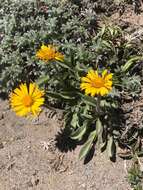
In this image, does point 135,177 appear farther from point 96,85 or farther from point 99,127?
point 96,85

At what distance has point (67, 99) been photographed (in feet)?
13.9

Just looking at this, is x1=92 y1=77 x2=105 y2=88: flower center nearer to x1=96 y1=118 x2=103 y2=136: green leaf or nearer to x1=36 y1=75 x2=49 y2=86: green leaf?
x1=96 y1=118 x2=103 y2=136: green leaf

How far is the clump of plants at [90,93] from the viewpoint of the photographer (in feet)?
13.5

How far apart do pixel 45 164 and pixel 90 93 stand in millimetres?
691

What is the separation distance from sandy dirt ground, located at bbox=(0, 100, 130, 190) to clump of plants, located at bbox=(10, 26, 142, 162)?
0.38 feet

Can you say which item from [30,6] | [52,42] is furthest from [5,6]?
[52,42]

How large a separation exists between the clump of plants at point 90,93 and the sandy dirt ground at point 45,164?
117mm

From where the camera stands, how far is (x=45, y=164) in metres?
4.19

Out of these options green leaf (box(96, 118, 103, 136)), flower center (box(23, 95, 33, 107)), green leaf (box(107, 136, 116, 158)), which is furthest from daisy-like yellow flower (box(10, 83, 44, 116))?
green leaf (box(107, 136, 116, 158))

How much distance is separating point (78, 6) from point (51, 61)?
100cm

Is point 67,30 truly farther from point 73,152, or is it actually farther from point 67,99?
point 73,152

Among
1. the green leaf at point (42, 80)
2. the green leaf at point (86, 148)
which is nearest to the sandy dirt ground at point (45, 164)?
the green leaf at point (86, 148)

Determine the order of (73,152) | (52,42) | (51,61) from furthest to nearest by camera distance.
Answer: (52,42) < (73,152) < (51,61)

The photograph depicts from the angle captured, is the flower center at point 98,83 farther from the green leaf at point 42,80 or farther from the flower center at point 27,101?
the green leaf at point 42,80
